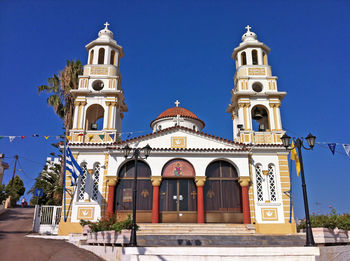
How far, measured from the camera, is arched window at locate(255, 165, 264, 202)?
73.6ft

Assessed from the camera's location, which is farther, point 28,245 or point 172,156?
point 172,156

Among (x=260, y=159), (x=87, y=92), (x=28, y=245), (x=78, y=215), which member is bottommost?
(x=28, y=245)

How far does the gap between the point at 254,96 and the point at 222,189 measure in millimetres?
7936

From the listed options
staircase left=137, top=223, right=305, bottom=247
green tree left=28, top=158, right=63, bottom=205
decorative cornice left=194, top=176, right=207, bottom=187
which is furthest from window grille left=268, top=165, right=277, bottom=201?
green tree left=28, top=158, right=63, bottom=205

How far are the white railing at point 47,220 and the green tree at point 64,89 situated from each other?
28.5ft

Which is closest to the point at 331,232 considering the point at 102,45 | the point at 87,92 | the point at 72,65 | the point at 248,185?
the point at 248,185

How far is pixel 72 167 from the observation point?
2109 centimetres

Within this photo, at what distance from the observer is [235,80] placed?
2781cm

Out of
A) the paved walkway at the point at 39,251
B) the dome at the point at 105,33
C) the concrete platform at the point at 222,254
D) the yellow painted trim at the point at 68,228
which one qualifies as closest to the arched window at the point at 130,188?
the yellow painted trim at the point at 68,228

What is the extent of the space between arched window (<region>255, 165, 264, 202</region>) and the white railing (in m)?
14.3

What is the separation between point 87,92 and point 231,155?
1191 centimetres

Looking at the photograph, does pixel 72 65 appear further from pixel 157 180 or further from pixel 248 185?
pixel 248 185

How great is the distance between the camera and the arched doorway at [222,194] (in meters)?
21.8

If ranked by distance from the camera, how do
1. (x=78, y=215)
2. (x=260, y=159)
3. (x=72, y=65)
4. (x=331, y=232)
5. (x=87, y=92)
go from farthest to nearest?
1. (x=72, y=65)
2. (x=87, y=92)
3. (x=260, y=159)
4. (x=78, y=215)
5. (x=331, y=232)
